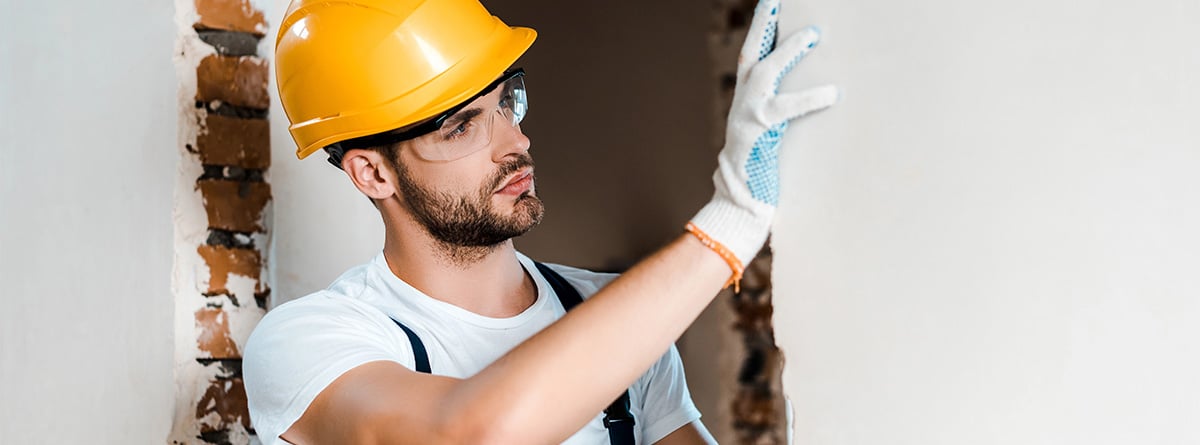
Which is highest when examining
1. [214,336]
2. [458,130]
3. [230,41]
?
[230,41]

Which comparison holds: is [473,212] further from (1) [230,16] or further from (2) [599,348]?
(1) [230,16]

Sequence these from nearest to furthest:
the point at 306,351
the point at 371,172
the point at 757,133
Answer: the point at 757,133, the point at 306,351, the point at 371,172

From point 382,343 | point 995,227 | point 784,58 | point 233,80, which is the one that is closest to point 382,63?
point 382,343

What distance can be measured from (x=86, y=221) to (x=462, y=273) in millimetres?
675

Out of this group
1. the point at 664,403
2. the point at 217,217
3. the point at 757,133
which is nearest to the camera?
the point at 757,133

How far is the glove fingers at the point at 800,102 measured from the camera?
903 mm

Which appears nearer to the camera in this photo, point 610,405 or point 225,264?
point 610,405

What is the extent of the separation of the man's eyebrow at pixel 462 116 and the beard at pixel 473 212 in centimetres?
8

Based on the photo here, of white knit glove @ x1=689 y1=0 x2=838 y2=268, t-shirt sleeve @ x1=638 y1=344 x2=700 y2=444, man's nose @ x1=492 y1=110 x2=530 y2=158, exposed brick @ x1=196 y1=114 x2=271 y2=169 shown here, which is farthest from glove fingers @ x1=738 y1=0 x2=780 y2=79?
exposed brick @ x1=196 y1=114 x2=271 y2=169

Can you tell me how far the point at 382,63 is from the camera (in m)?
1.34

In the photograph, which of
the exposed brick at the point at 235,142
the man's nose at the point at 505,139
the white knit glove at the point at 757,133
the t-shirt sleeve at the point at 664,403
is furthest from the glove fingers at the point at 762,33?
the exposed brick at the point at 235,142

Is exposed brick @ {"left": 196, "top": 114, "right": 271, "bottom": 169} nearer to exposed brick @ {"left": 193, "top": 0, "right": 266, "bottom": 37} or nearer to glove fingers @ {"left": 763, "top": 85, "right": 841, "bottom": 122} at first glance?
exposed brick @ {"left": 193, "top": 0, "right": 266, "bottom": 37}

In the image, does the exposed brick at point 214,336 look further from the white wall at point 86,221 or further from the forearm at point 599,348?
the forearm at point 599,348

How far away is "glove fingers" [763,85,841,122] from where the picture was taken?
2.96 ft
